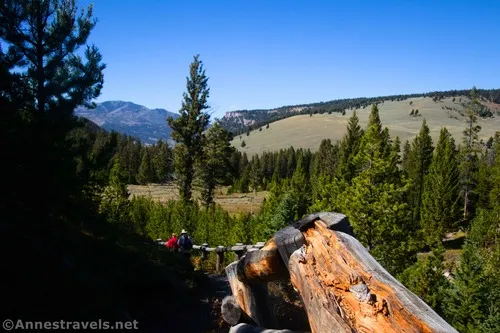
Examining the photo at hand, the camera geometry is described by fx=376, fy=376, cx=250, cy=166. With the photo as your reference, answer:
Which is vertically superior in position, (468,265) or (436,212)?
(468,265)

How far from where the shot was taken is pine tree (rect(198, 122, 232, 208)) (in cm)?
3844

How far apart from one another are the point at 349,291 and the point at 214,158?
36.8 metres

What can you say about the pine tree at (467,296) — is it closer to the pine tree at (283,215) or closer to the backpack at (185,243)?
the backpack at (185,243)

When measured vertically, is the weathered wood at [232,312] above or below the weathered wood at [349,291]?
below

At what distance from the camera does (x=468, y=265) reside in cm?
1133

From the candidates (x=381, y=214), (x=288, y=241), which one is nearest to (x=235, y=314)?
(x=288, y=241)

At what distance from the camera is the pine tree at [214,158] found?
38.4 metres

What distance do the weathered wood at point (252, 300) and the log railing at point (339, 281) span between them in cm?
77

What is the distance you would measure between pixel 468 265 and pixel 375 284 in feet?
36.0

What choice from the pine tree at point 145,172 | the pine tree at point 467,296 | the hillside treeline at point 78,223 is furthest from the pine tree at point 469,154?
the pine tree at point 145,172

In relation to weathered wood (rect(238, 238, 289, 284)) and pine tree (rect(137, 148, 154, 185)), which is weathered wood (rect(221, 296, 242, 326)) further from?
pine tree (rect(137, 148, 154, 185))

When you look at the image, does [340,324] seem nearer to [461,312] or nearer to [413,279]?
[461,312]

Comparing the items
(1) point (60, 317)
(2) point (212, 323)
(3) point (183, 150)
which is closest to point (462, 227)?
(3) point (183, 150)

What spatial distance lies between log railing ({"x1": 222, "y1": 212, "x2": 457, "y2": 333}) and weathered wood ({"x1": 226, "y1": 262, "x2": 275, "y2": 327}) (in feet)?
2.53
